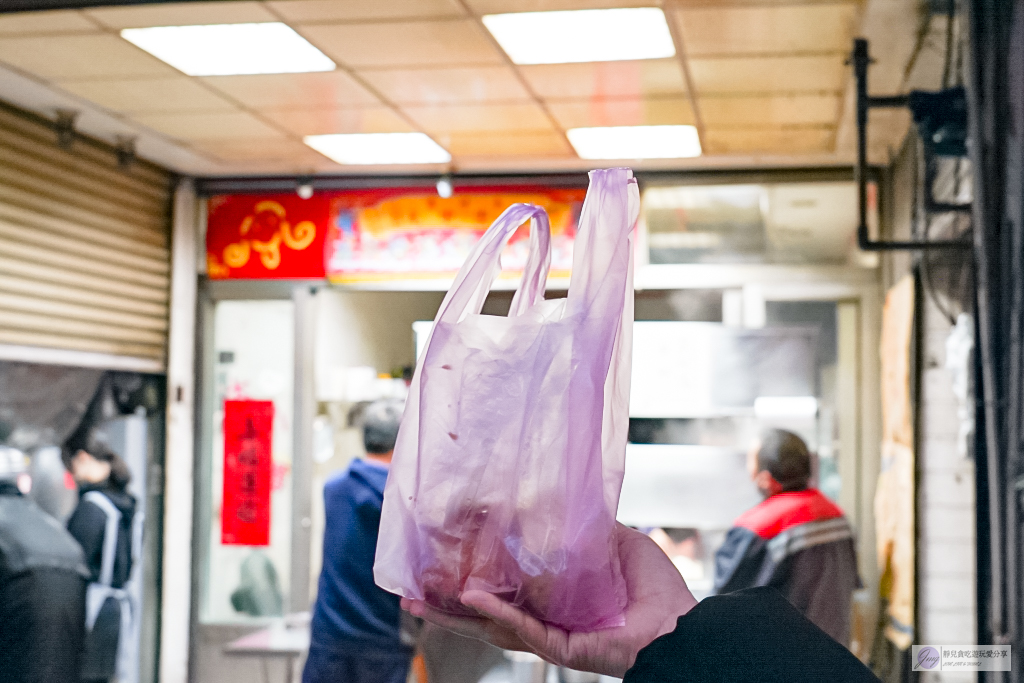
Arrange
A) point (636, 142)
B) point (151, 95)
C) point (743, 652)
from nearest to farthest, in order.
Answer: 1. point (743, 652)
2. point (151, 95)
3. point (636, 142)

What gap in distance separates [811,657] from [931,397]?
10.3 feet

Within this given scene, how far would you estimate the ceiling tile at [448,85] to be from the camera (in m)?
3.68

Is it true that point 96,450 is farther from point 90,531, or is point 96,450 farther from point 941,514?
point 941,514

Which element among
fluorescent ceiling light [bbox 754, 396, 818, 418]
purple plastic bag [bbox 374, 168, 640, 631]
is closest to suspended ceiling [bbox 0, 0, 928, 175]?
fluorescent ceiling light [bbox 754, 396, 818, 418]

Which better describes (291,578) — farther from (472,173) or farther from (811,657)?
(811,657)

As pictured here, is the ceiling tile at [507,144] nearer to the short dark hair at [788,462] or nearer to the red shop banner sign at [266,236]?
the red shop banner sign at [266,236]

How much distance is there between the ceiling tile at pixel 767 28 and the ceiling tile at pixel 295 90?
1.32m

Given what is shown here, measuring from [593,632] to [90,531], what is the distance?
4197 mm

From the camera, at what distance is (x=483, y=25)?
3.20 meters

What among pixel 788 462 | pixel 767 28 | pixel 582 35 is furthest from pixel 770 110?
pixel 788 462

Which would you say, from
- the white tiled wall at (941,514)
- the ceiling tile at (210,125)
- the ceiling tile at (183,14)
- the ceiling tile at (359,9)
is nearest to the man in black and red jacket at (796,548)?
the white tiled wall at (941,514)

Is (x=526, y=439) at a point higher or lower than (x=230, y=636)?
higher

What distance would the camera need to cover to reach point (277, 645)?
4301 mm

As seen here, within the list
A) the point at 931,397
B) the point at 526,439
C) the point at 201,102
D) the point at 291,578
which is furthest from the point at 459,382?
the point at 291,578
